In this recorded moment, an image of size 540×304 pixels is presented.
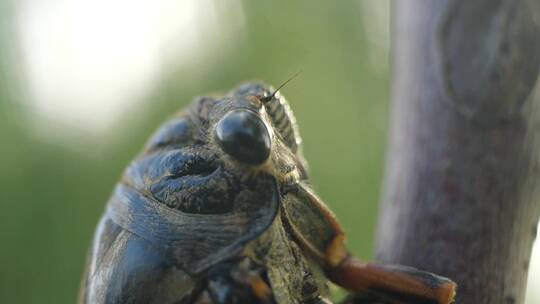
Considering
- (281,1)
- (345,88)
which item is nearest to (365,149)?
(345,88)

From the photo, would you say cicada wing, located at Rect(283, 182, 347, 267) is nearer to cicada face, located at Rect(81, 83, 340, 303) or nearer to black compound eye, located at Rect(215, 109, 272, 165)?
cicada face, located at Rect(81, 83, 340, 303)

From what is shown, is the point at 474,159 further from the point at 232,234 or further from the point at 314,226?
the point at 232,234

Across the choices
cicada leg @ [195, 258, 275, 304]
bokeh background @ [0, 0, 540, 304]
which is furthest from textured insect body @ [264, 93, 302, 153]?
bokeh background @ [0, 0, 540, 304]

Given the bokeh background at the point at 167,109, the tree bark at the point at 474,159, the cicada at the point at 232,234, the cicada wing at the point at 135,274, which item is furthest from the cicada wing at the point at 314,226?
the bokeh background at the point at 167,109

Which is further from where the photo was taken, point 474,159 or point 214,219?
point 474,159

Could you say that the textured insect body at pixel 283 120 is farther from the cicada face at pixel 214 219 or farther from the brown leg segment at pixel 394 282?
the brown leg segment at pixel 394 282

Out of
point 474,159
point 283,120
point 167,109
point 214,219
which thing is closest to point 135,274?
point 214,219

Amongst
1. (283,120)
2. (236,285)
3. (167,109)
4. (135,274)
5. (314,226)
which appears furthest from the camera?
(167,109)

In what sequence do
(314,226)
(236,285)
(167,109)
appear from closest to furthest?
(236,285) → (314,226) → (167,109)
